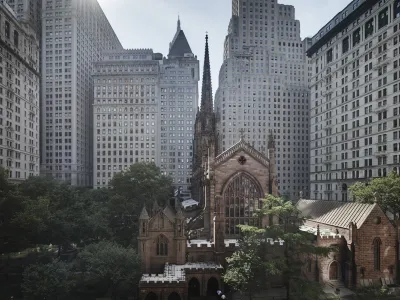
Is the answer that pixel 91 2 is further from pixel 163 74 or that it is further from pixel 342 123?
pixel 342 123

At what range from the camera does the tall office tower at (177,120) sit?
434 ft

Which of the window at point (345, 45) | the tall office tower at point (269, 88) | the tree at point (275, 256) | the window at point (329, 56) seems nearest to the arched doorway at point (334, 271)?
the tree at point (275, 256)

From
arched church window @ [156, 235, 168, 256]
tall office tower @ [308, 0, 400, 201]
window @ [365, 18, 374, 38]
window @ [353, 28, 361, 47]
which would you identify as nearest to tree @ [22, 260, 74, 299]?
arched church window @ [156, 235, 168, 256]

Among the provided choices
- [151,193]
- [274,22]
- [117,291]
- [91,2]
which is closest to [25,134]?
[151,193]

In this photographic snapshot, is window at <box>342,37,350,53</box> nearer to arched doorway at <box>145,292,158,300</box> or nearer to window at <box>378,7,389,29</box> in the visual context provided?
window at <box>378,7,389,29</box>

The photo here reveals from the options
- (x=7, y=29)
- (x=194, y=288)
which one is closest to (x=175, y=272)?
(x=194, y=288)

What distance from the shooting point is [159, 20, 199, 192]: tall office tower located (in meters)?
132

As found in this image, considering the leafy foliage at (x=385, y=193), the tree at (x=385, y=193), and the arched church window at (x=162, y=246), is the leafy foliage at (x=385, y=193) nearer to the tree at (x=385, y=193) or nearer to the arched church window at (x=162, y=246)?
the tree at (x=385, y=193)

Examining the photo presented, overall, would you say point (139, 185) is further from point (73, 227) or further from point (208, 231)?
point (208, 231)

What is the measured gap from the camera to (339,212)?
148 ft

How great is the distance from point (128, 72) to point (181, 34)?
40.3 meters

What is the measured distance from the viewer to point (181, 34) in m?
152

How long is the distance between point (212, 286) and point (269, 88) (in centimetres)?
10515

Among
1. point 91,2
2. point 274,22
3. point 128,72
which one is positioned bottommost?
point 128,72
